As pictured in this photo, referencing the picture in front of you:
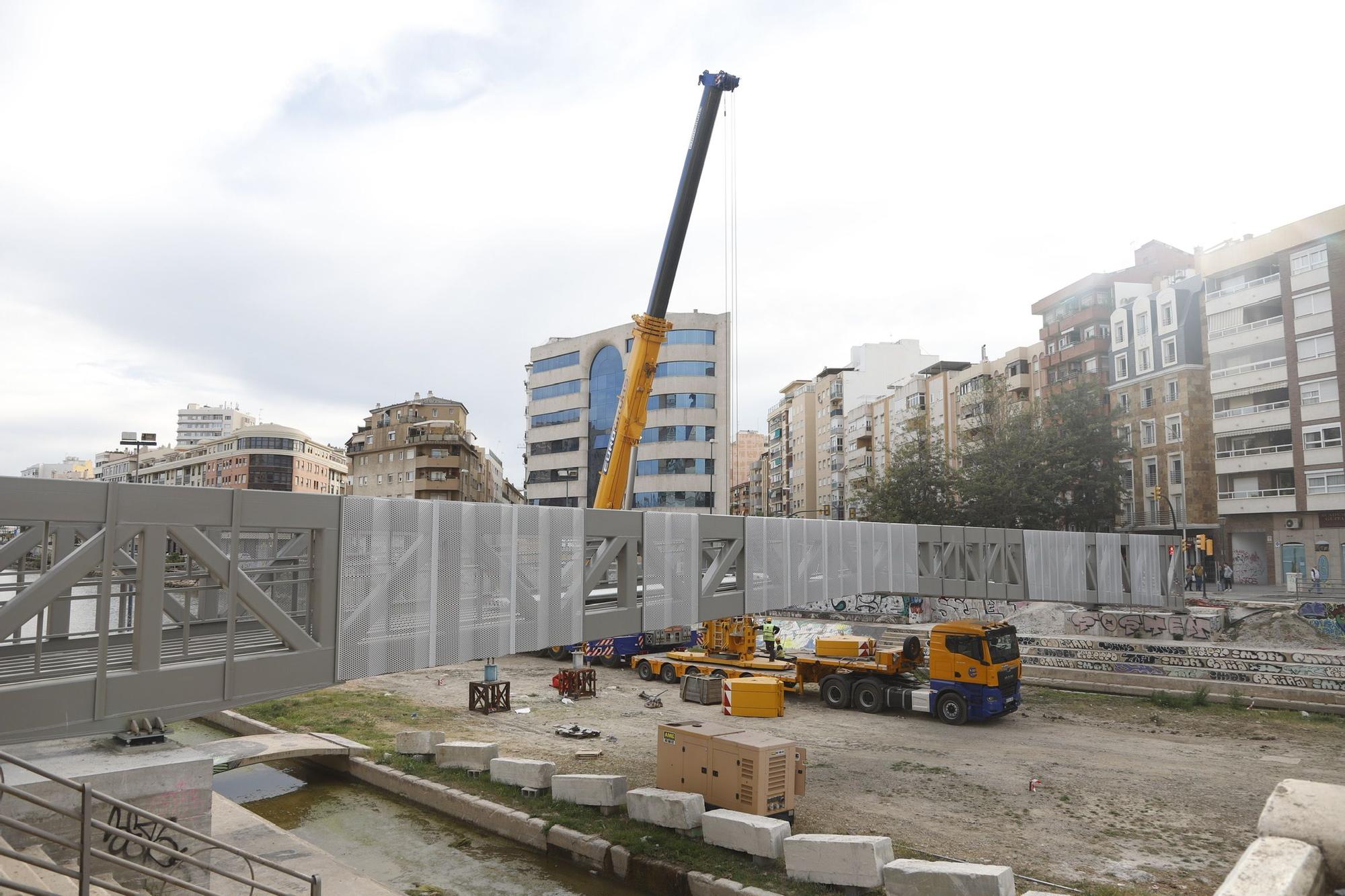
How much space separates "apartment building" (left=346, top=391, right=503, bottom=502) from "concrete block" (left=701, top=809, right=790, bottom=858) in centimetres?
7718

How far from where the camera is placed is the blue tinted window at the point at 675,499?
64.4 meters

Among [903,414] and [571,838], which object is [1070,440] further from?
[571,838]

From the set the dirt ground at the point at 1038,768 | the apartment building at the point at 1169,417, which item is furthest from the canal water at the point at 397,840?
the apartment building at the point at 1169,417

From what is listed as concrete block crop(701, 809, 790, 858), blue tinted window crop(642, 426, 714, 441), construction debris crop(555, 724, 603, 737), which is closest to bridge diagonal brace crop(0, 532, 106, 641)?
concrete block crop(701, 809, 790, 858)

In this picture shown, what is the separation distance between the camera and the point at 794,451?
123625 mm

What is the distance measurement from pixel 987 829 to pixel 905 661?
489 inches

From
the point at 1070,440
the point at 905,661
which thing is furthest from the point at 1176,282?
the point at 905,661

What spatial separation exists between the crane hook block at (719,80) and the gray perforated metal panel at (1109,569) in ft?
70.2

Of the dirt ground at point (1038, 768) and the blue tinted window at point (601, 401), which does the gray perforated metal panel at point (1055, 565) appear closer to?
the dirt ground at point (1038, 768)

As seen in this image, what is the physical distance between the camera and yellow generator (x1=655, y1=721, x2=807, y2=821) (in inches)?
596

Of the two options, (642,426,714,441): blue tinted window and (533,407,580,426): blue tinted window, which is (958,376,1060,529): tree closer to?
(642,426,714,441): blue tinted window

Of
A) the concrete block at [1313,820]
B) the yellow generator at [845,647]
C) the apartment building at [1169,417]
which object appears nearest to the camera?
the concrete block at [1313,820]

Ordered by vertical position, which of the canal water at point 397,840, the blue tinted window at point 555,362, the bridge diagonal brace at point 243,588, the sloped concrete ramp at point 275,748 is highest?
the blue tinted window at point 555,362

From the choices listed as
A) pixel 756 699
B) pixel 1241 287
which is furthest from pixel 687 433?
pixel 756 699
